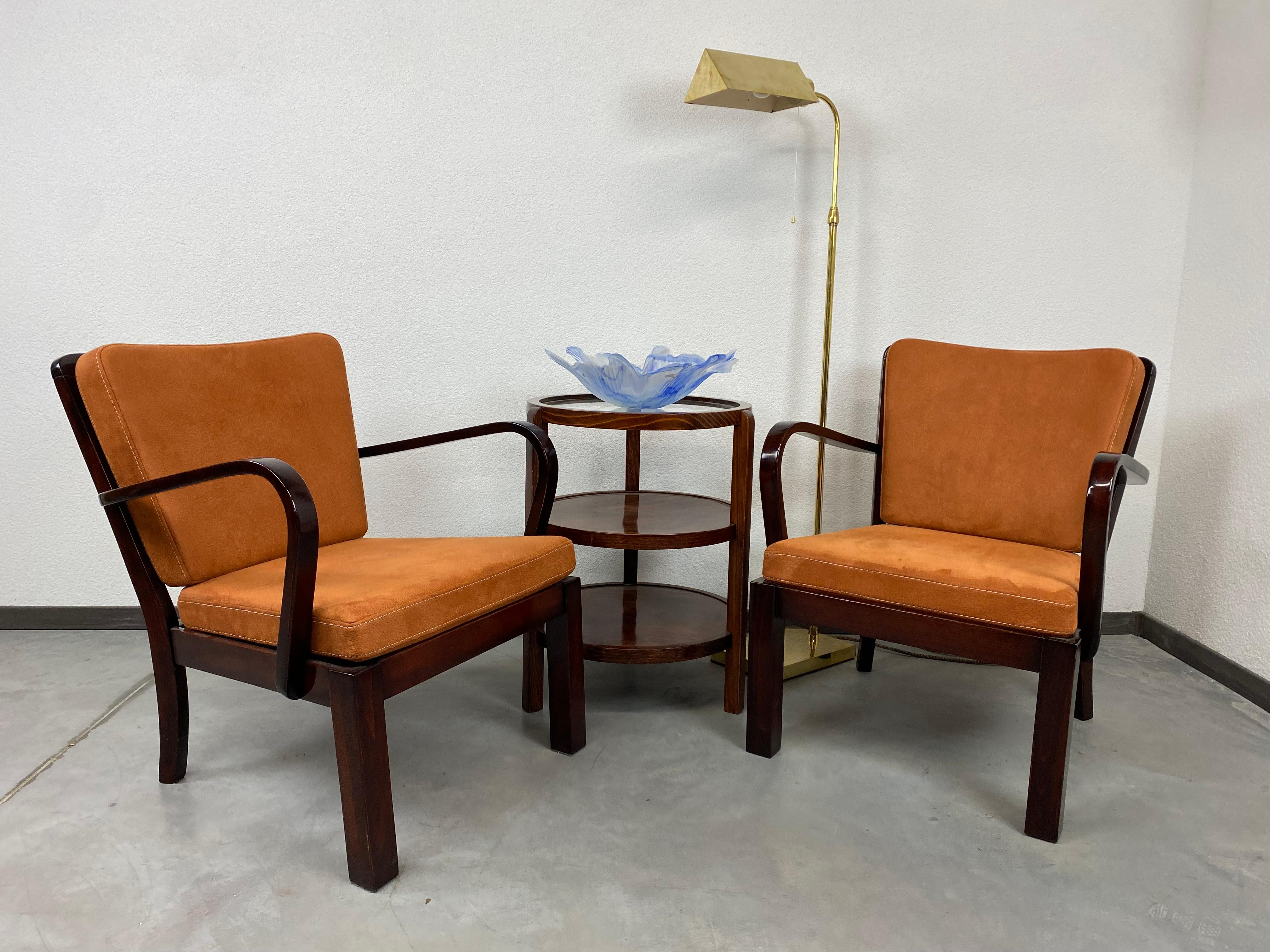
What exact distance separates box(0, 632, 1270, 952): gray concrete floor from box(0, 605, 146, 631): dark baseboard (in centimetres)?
38

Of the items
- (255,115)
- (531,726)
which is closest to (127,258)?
(255,115)

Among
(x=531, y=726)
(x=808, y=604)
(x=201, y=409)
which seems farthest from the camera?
(x=531, y=726)

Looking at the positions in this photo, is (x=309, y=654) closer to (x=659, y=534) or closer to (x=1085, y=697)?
(x=659, y=534)

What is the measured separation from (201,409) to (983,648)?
1.55 metres

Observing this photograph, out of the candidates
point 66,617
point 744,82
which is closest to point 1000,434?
point 744,82

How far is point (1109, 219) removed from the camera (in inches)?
102

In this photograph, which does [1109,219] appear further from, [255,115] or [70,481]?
[70,481]

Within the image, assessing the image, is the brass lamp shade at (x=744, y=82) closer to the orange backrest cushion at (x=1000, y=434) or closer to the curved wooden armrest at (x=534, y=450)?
the orange backrest cushion at (x=1000, y=434)

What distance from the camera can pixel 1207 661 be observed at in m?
2.45

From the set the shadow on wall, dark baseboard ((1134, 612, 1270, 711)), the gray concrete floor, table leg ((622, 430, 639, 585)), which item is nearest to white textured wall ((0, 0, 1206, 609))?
the shadow on wall

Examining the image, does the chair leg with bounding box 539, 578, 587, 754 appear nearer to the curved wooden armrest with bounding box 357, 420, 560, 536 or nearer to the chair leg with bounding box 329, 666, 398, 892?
the curved wooden armrest with bounding box 357, 420, 560, 536

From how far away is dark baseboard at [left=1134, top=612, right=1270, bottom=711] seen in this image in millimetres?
2260

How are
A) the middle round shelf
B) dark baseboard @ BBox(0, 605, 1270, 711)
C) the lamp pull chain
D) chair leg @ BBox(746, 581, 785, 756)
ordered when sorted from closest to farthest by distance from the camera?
chair leg @ BBox(746, 581, 785, 756)
the middle round shelf
the lamp pull chain
dark baseboard @ BBox(0, 605, 1270, 711)

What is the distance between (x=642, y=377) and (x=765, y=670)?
0.72 meters
